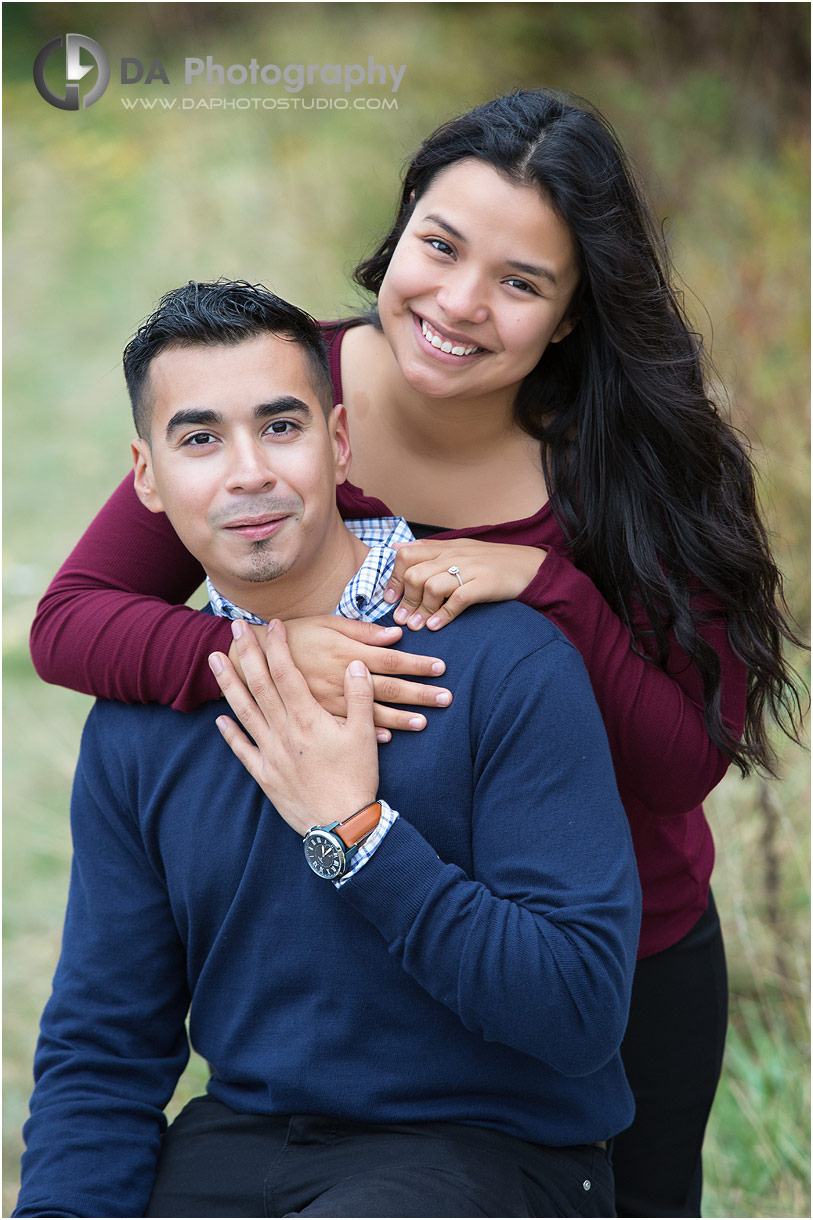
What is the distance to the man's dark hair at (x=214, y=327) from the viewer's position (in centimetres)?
177

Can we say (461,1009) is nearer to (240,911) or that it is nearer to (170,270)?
(240,911)

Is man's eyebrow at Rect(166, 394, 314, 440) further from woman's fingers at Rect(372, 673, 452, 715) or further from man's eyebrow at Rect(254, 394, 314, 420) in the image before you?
woman's fingers at Rect(372, 673, 452, 715)

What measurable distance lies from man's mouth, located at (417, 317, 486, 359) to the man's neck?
34cm

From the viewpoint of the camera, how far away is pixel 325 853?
1.61 m

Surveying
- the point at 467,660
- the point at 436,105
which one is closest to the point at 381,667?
the point at 467,660

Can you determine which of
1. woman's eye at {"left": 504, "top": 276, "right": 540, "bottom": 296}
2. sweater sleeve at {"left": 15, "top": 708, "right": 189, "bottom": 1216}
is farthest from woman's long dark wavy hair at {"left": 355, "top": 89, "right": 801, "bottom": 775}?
sweater sleeve at {"left": 15, "top": 708, "right": 189, "bottom": 1216}

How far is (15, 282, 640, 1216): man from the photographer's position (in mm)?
1589

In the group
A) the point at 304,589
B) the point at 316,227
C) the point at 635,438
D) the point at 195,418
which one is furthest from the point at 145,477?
the point at 316,227

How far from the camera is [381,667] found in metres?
1.75

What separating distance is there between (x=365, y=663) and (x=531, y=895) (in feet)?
1.36

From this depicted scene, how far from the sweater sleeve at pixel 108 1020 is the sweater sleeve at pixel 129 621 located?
120 millimetres

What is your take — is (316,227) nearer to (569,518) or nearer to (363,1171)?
(569,518)

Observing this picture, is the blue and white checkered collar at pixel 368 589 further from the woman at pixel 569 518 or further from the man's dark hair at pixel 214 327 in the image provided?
the man's dark hair at pixel 214 327

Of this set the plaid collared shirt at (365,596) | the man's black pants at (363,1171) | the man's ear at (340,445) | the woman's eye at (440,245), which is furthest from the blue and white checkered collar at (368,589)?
the man's black pants at (363,1171)
